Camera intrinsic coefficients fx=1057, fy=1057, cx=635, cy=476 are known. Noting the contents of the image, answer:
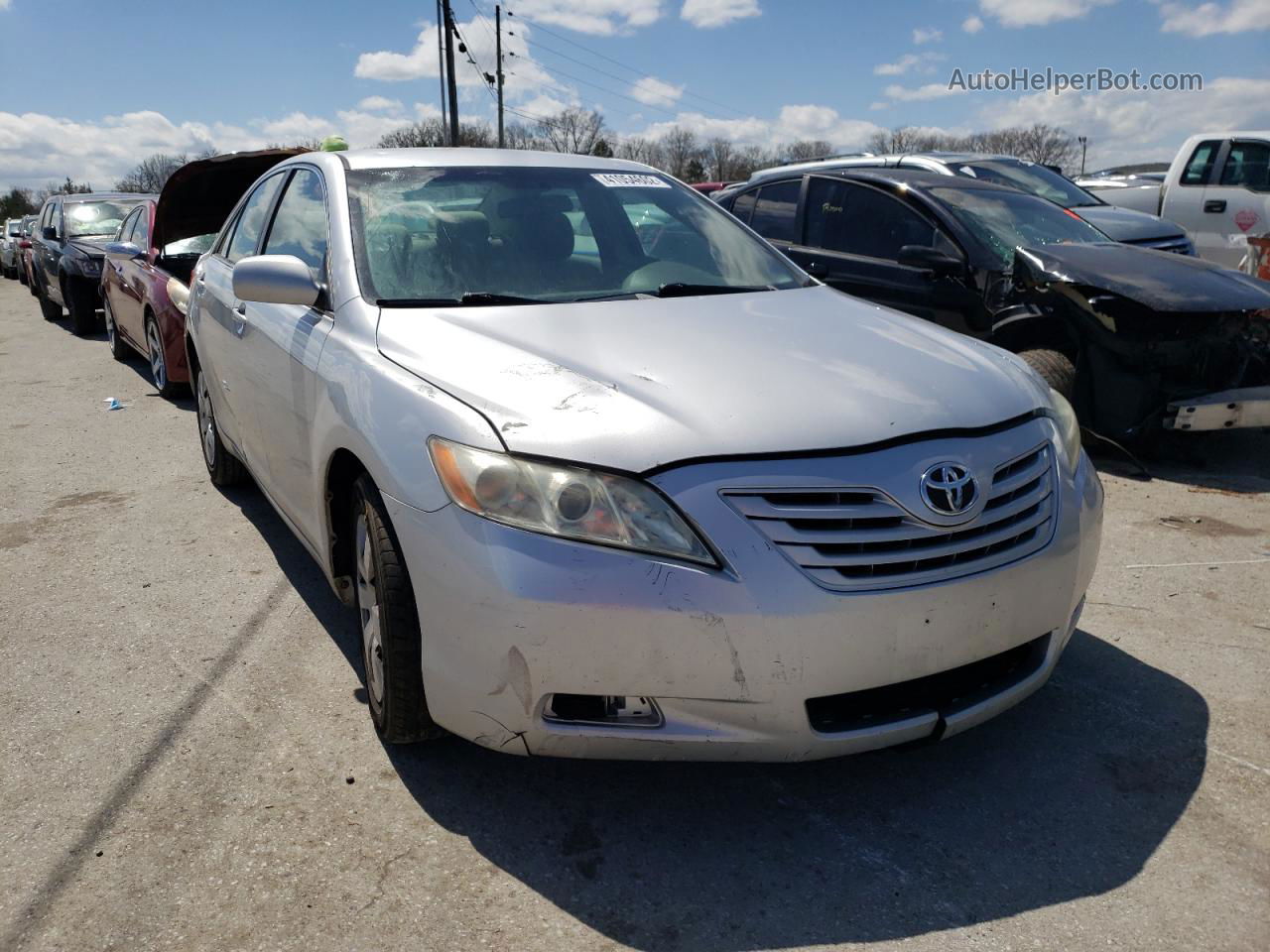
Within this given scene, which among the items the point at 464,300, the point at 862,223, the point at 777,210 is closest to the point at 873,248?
the point at 862,223

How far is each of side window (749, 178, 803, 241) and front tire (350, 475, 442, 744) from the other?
18.0 feet

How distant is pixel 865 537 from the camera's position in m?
2.27

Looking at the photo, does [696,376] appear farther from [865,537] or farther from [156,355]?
[156,355]

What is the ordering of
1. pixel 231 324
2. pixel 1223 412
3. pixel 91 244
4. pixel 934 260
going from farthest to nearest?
pixel 91 244 < pixel 934 260 < pixel 1223 412 < pixel 231 324

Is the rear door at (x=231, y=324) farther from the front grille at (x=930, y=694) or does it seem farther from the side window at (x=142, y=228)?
the side window at (x=142, y=228)

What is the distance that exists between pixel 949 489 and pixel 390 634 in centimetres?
135

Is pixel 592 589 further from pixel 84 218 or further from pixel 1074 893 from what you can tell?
pixel 84 218

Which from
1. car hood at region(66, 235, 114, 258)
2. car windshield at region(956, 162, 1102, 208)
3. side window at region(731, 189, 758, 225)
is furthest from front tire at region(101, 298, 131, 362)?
car windshield at region(956, 162, 1102, 208)

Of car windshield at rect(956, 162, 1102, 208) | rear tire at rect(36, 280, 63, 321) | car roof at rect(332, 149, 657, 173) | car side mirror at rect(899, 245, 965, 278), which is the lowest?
rear tire at rect(36, 280, 63, 321)

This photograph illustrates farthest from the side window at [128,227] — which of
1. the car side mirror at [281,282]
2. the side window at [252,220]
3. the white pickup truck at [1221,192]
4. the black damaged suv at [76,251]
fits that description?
the white pickup truck at [1221,192]

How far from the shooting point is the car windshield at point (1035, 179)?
9227 millimetres

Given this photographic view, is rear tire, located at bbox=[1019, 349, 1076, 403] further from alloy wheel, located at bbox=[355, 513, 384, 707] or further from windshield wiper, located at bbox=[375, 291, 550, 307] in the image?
alloy wheel, located at bbox=[355, 513, 384, 707]

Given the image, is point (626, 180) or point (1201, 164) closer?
point (626, 180)

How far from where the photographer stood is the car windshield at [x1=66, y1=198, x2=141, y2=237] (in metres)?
13.3
